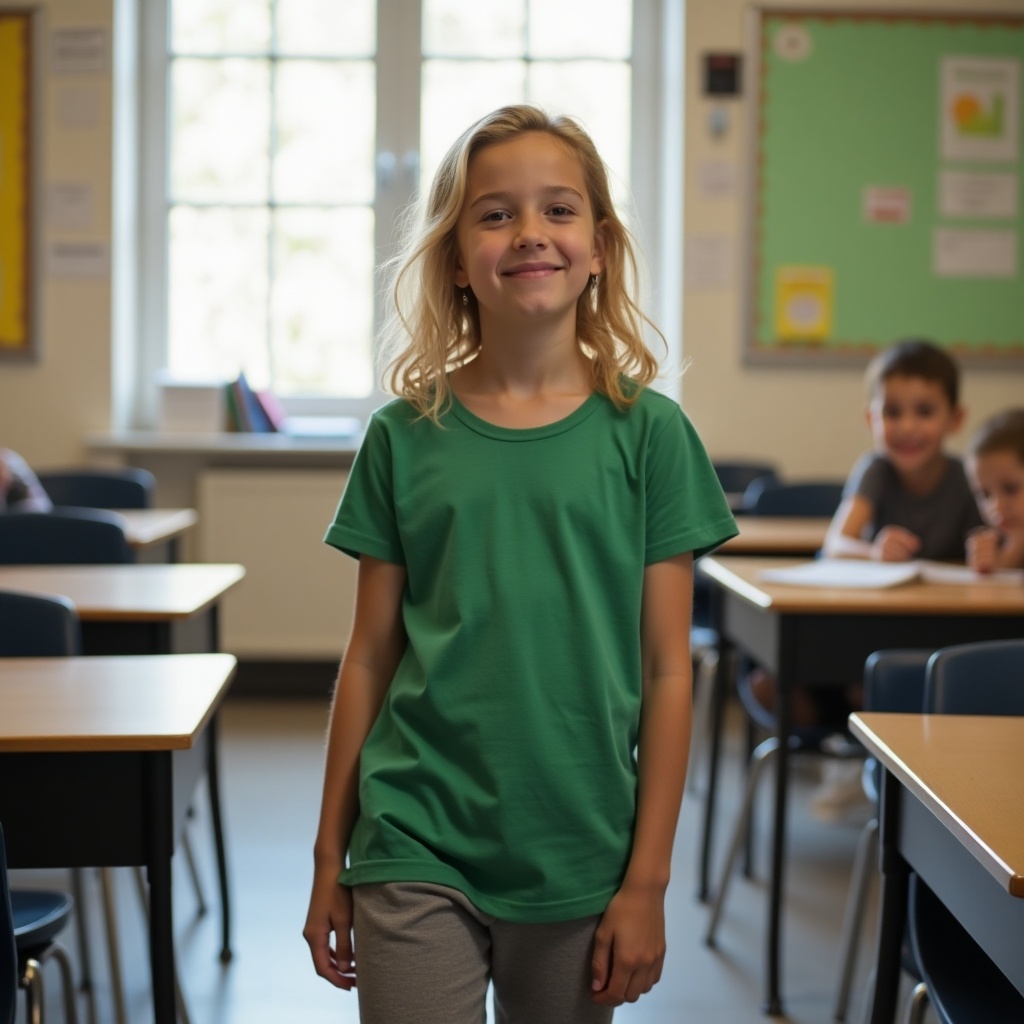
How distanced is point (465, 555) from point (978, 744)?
0.60 meters

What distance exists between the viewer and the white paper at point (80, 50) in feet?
15.1

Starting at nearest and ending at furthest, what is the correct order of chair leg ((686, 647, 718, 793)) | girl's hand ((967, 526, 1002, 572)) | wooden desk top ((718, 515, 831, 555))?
1. girl's hand ((967, 526, 1002, 572))
2. wooden desk top ((718, 515, 831, 555))
3. chair leg ((686, 647, 718, 793))

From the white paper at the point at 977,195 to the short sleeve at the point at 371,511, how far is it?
12.6 ft

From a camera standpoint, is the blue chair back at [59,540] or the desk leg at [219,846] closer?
the desk leg at [219,846]

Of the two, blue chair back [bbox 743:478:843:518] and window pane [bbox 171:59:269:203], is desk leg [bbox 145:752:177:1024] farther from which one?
window pane [bbox 171:59:269:203]

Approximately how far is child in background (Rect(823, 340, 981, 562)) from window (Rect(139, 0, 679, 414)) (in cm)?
222

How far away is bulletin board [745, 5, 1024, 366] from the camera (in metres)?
4.62

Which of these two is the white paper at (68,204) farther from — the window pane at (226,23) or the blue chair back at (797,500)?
the blue chair back at (797,500)

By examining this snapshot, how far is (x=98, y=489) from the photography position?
3.90 metres

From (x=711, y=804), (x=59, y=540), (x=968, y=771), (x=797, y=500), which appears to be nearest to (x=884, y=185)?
(x=797, y=500)

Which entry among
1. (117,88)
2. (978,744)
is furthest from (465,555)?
(117,88)

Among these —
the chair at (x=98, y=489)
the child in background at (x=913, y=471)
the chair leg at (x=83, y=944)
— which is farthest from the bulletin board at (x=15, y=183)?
the child in background at (x=913, y=471)

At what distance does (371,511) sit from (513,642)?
0.63 ft

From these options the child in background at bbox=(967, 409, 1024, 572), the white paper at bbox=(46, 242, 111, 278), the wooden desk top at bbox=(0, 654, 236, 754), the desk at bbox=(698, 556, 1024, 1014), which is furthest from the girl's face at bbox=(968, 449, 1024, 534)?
the white paper at bbox=(46, 242, 111, 278)
